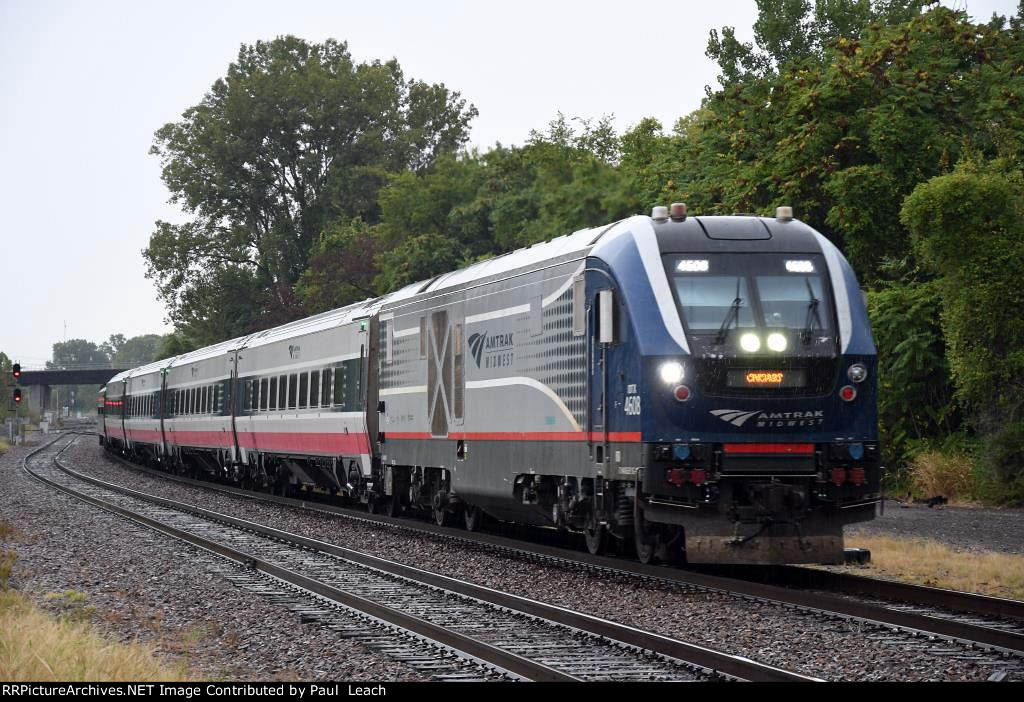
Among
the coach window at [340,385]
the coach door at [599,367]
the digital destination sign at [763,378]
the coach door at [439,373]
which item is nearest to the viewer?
the digital destination sign at [763,378]

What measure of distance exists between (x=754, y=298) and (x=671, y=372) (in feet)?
3.80

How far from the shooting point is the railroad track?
9016 millimetres

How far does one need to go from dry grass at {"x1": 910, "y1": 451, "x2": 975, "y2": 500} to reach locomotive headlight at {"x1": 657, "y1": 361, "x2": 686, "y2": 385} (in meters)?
14.7

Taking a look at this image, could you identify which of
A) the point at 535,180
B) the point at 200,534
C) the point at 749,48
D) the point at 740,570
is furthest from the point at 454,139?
the point at 740,570

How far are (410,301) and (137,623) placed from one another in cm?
1026

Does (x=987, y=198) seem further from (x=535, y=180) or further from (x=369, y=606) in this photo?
(x=535, y=180)

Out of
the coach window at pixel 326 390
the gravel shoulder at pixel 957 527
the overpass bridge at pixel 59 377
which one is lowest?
the gravel shoulder at pixel 957 527

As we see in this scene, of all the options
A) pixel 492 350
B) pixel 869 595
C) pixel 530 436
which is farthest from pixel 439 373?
pixel 869 595

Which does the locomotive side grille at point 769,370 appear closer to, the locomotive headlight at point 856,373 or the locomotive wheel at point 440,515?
the locomotive headlight at point 856,373

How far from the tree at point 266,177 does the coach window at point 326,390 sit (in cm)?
4750

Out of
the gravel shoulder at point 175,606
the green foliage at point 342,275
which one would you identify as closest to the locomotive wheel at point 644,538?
the gravel shoulder at point 175,606

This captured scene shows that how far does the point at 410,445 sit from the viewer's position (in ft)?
68.9

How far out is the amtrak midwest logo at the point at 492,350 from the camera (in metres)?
17.2

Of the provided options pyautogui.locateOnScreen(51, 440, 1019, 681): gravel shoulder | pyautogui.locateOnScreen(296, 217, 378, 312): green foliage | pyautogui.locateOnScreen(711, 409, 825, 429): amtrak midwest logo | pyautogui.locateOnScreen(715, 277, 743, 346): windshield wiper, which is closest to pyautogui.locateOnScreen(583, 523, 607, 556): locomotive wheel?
pyautogui.locateOnScreen(51, 440, 1019, 681): gravel shoulder
